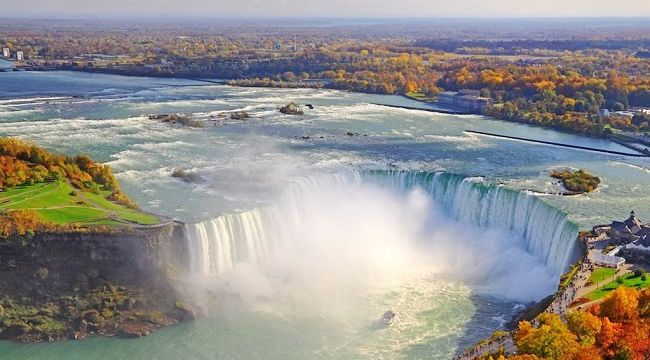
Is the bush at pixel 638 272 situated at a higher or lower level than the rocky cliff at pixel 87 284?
higher

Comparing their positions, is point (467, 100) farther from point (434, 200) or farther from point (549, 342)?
point (549, 342)

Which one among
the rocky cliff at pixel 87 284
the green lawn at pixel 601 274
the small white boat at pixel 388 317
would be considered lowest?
the small white boat at pixel 388 317

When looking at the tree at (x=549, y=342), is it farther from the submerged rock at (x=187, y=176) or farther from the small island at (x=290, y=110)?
the small island at (x=290, y=110)

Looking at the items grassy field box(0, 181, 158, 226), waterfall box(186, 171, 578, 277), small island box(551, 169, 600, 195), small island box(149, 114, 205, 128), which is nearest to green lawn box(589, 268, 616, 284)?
waterfall box(186, 171, 578, 277)

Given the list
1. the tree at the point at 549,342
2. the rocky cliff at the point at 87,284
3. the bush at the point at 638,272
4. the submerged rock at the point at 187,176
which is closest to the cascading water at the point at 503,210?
the bush at the point at 638,272

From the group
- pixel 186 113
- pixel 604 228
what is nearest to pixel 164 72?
pixel 186 113

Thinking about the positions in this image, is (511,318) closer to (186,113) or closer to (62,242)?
(62,242)
